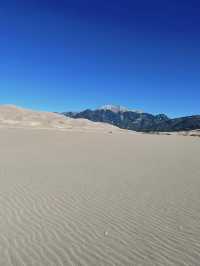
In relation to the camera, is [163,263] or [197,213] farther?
[197,213]

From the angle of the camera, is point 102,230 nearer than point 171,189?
Yes

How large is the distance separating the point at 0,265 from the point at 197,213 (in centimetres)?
508

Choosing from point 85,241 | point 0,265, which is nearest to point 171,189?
point 85,241

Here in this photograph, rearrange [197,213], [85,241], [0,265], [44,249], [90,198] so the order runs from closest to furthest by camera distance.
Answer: [0,265] → [44,249] → [85,241] → [197,213] → [90,198]

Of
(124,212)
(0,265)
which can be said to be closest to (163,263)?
Answer: (0,265)

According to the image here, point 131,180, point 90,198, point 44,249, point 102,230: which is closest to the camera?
point 44,249

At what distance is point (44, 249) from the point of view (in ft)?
21.1


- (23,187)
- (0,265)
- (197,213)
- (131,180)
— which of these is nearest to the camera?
(0,265)

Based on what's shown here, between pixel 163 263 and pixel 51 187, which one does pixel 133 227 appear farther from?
pixel 51 187

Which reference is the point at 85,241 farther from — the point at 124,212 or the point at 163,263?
the point at 124,212

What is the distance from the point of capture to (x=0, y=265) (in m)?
5.74

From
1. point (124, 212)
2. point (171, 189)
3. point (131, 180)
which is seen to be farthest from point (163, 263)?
point (131, 180)

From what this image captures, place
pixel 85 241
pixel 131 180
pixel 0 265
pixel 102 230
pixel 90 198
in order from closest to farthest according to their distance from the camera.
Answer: pixel 0 265, pixel 85 241, pixel 102 230, pixel 90 198, pixel 131 180

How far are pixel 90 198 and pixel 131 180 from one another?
4.00 m
